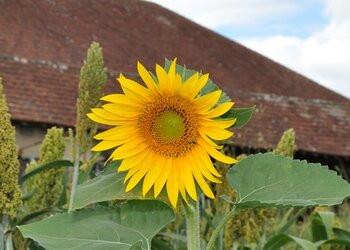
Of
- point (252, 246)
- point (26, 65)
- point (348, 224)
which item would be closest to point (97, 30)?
point (26, 65)

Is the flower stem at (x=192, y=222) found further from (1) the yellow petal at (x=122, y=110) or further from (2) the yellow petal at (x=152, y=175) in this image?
(1) the yellow petal at (x=122, y=110)

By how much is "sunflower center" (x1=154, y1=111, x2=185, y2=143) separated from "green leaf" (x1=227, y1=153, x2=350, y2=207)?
19 cm

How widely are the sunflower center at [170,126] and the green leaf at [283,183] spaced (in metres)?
0.19

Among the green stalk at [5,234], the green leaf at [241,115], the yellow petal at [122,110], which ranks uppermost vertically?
the green leaf at [241,115]

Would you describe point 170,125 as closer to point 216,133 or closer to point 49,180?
point 216,133

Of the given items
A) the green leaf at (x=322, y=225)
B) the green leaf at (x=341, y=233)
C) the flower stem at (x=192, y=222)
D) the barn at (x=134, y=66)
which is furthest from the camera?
the barn at (x=134, y=66)

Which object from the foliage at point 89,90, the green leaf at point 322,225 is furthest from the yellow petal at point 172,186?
the green leaf at point 322,225

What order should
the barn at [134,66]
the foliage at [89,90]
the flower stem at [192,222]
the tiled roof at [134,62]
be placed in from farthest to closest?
the tiled roof at [134,62] → the barn at [134,66] → the foliage at [89,90] → the flower stem at [192,222]

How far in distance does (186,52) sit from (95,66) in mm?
26356

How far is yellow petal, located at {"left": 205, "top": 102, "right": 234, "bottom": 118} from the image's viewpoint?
5.78 feet

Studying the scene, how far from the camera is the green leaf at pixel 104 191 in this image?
5.85ft

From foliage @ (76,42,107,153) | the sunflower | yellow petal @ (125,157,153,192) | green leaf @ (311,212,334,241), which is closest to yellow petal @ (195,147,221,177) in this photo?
the sunflower

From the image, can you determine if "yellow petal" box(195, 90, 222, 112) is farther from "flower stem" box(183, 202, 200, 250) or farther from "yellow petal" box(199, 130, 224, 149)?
"flower stem" box(183, 202, 200, 250)

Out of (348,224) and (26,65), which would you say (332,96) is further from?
(348,224)
